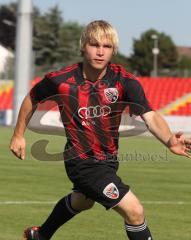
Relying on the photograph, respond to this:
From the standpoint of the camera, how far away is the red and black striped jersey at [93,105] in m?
7.03

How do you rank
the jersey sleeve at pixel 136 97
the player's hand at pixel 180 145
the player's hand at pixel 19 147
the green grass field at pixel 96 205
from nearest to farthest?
the player's hand at pixel 180 145
the jersey sleeve at pixel 136 97
the player's hand at pixel 19 147
the green grass field at pixel 96 205

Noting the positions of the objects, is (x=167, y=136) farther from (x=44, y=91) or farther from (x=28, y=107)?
(x=28, y=107)

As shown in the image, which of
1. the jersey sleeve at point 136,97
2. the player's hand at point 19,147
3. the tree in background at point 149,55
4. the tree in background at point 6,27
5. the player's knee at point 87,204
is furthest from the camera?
the tree in background at point 149,55

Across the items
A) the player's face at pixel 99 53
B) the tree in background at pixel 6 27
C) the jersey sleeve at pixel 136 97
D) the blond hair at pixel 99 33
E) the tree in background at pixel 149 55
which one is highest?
the blond hair at pixel 99 33

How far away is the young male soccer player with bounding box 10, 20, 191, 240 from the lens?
686 centimetres

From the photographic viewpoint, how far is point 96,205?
37.9 ft

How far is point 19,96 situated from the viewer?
39000 mm

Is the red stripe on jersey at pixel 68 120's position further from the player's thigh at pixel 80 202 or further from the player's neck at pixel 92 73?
the player's thigh at pixel 80 202

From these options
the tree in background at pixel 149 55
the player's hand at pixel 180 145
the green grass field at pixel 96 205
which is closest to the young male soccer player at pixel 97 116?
the player's hand at pixel 180 145

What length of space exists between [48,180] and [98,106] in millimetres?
8301

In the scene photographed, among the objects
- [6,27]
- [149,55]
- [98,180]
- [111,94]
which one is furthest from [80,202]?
[149,55]

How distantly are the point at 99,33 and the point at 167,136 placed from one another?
1.03 meters

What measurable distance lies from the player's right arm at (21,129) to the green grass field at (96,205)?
5.96ft

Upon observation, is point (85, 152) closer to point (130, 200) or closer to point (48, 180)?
point (130, 200)
